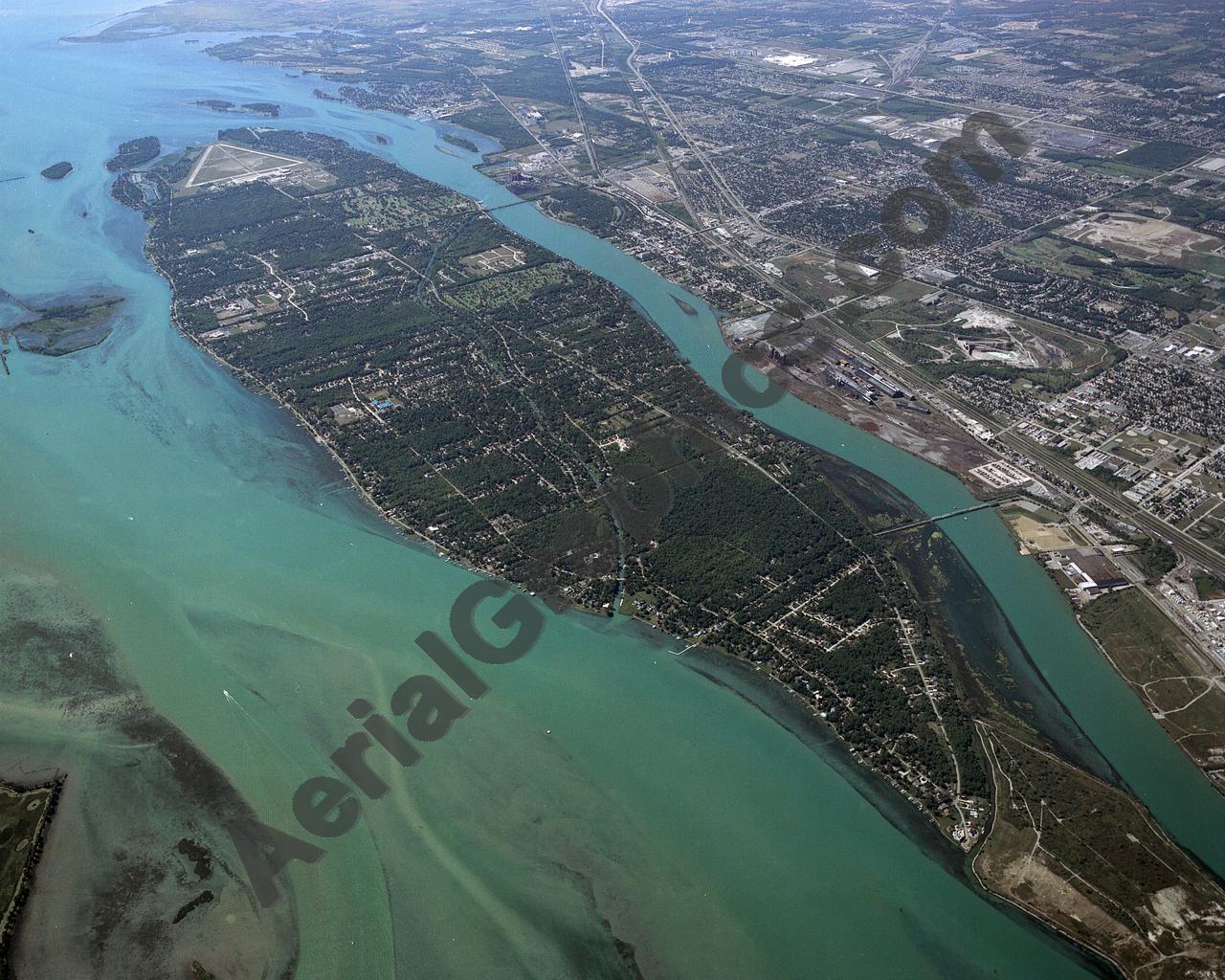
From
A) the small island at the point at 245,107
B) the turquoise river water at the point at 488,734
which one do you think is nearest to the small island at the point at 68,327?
the turquoise river water at the point at 488,734

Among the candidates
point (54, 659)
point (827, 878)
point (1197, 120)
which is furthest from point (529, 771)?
point (1197, 120)
